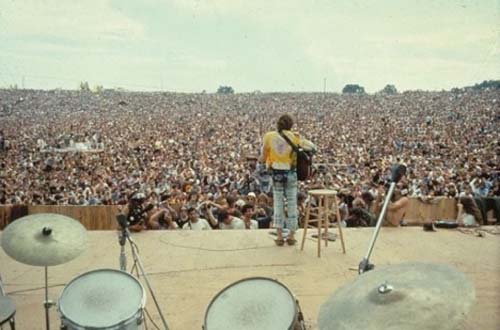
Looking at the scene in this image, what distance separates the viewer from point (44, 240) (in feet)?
11.0

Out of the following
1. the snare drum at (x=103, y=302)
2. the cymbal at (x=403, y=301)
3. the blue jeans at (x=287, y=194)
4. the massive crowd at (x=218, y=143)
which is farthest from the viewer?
the massive crowd at (x=218, y=143)

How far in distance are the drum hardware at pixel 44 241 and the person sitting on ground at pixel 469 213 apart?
556 cm

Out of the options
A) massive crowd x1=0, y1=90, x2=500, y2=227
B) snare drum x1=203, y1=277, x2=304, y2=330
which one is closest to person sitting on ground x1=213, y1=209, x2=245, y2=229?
massive crowd x1=0, y1=90, x2=500, y2=227

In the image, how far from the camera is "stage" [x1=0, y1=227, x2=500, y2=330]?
401cm

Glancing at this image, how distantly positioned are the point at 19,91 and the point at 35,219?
49.7m

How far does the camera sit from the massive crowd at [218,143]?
1311 centimetres

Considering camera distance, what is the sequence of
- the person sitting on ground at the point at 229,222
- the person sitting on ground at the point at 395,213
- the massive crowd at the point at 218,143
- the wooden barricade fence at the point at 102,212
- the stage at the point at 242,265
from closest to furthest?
1. the stage at the point at 242,265
2. the person sitting on ground at the point at 395,213
3. the person sitting on ground at the point at 229,222
4. the wooden barricade fence at the point at 102,212
5. the massive crowd at the point at 218,143

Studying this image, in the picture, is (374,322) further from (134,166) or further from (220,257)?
(134,166)

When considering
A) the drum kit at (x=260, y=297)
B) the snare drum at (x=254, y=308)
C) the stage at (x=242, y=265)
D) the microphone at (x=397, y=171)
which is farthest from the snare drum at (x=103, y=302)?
the microphone at (x=397, y=171)

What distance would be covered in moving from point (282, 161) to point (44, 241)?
2.62m

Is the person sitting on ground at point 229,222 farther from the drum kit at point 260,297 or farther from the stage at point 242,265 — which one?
the drum kit at point 260,297

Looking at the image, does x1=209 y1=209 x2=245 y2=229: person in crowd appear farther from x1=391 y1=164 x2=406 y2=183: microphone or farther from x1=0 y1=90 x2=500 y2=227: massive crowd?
x1=391 y1=164 x2=406 y2=183: microphone

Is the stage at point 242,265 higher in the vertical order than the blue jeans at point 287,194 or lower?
lower

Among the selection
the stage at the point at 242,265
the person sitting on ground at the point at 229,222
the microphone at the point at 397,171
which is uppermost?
the microphone at the point at 397,171
